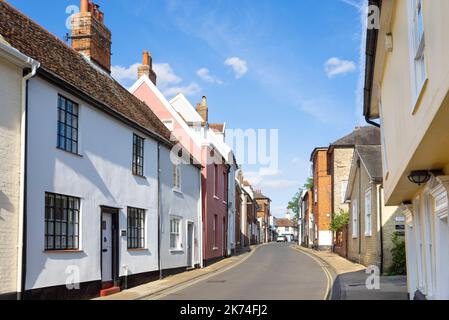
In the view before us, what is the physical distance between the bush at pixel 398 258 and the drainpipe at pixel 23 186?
44.6 ft

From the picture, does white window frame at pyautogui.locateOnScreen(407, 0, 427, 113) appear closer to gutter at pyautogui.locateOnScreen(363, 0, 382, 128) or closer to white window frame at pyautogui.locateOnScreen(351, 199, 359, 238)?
gutter at pyautogui.locateOnScreen(363, 0, 382, 128)

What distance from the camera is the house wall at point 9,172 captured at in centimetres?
1084

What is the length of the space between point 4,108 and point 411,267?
9277mm

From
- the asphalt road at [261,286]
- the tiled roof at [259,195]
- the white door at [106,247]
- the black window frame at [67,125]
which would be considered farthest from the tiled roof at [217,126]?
the tiled roof at [259,195]

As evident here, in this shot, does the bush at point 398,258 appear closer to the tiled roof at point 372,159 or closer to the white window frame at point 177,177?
the tiled roof at point 372,159

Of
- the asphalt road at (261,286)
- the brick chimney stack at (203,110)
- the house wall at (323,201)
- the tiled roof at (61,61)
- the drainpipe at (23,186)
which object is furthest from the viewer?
the house wall at (323,201)

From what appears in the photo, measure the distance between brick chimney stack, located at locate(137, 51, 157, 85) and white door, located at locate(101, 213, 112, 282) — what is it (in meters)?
13.6

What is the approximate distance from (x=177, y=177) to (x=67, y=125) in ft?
31.7

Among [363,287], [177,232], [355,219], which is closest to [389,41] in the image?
[363,287]

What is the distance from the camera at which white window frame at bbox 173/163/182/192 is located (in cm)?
2270

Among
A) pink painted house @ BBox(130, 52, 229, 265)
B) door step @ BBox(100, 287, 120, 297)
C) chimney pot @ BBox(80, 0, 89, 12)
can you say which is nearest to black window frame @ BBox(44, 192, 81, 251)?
door step @ BBox(100, 287, 120, 297)

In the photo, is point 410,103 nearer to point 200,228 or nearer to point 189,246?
point 189,246

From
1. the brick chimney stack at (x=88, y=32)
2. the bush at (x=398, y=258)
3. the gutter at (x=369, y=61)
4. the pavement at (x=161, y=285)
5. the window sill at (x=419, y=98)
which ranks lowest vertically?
the pavement at (x=161, y=285)

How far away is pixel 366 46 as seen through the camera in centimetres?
1002
